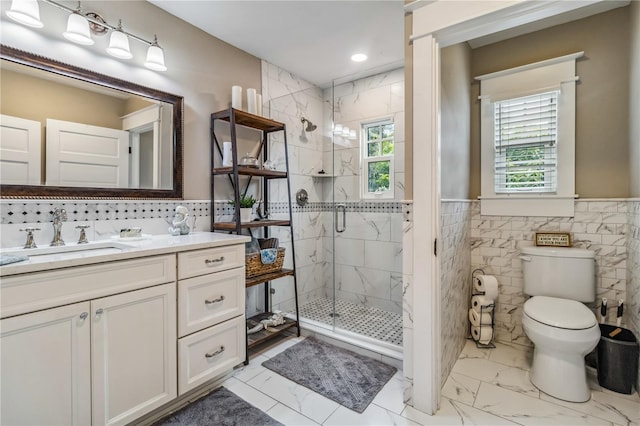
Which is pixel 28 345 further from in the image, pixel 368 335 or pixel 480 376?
pixel 480 376

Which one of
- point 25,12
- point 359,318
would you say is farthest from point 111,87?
point 359,318

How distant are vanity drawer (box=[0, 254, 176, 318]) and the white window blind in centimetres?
251

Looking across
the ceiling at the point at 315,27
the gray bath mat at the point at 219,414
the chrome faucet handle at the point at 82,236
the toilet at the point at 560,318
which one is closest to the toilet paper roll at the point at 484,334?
the toilet at the point at 560,318

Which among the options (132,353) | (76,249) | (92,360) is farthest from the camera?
(76,249)

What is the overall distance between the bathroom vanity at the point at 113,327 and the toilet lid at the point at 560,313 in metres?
1.88

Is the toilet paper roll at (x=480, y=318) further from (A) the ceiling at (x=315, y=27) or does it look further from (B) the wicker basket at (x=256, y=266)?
(A) the ceiling at (x=315, y=27)

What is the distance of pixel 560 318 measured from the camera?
176 centimetres

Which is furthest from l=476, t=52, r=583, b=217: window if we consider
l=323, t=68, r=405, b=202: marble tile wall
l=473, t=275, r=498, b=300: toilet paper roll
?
l=323, t=68, r=405, b=202: marble tile wall

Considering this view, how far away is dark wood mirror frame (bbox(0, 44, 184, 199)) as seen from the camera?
148cm

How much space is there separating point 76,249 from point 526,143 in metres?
3.05

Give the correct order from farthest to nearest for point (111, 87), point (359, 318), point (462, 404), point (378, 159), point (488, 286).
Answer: point (378, 159)
point (359, 318)
point (488, 286)
point (111, 87)
point (462, 404)

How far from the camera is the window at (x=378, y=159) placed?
3.00 metres

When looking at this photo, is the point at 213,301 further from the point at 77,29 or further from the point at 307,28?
the point at 307,28

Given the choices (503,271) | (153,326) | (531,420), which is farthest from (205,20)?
(531,420)
